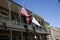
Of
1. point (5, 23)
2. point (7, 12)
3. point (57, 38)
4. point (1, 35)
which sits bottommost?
point (57, 38)

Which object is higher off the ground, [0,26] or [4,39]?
[0,26]

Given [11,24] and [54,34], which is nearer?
[11,24]

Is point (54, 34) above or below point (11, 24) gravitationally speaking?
below

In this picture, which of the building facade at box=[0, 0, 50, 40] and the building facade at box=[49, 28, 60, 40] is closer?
the building facade at box=[0, 0, 50, 40]

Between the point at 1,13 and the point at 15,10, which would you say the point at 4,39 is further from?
the point at 15,10

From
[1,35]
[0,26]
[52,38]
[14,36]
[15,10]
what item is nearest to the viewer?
[0,26]

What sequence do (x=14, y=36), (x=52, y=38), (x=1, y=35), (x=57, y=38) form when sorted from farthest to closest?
(x=57, y=38) < (x=52, y=38) < (x=14, y=36) < (x=1, y=35)

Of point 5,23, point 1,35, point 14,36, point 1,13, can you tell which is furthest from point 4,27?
point 14,36

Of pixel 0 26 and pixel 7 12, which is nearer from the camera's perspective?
pixel 0 26

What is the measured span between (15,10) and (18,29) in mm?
4384

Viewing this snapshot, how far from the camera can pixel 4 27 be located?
11.1 meters

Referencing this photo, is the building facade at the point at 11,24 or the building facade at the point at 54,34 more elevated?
the building facade at the point at 11,24

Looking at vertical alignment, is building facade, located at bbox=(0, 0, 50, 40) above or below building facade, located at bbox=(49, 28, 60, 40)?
above

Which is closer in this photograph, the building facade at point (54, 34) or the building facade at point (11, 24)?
the building facade at point (11, 24)
